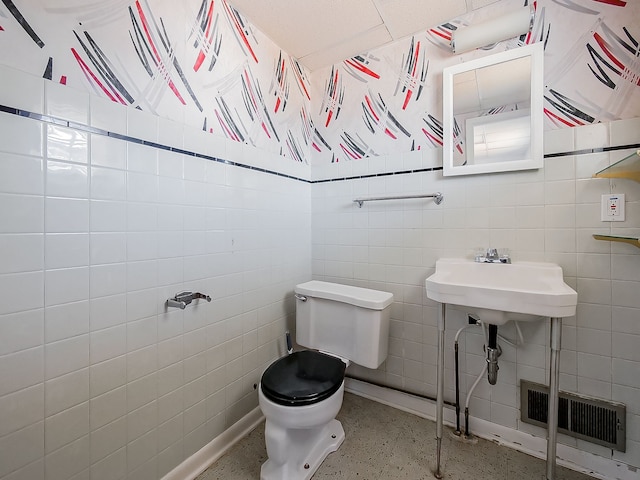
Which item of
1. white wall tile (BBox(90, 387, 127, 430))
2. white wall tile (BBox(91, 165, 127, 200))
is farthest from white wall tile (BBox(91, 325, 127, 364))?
white wall tile (BBox(91, 165, 127, 200))

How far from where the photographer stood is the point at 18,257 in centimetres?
80

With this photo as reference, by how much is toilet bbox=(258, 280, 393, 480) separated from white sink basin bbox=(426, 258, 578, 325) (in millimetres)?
384

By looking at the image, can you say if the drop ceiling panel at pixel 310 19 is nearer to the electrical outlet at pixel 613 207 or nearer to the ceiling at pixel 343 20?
the ceiling at pixel 343 20

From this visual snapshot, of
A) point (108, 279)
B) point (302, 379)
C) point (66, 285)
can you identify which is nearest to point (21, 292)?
point (66, 285)

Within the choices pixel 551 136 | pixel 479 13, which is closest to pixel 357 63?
pixel 479 13

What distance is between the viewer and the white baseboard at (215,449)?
1212 millimetres

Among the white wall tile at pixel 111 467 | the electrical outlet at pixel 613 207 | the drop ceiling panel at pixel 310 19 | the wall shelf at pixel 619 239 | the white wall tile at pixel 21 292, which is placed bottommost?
the white wall tile at pixel 111 467

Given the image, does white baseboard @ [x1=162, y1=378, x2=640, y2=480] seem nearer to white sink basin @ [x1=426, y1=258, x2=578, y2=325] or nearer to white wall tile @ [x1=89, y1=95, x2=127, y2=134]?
white sink basin @ [x1=426, y1=258, x2=578, y2=325]

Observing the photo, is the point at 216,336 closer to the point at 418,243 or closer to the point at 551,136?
the point at 418,243

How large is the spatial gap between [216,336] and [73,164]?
0.93 metres

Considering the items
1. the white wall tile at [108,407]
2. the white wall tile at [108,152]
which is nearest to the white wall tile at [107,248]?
the white wall tile at [108,152]

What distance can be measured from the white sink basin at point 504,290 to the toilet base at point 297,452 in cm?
89

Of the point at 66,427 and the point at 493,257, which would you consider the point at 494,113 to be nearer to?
the point at 493,257

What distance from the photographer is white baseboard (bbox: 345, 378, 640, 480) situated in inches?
47.9
